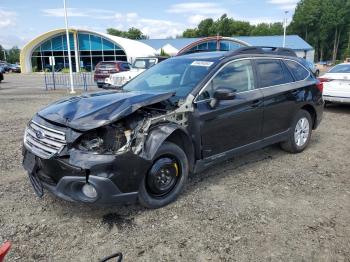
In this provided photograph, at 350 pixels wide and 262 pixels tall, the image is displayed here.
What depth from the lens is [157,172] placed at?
3.68 meters

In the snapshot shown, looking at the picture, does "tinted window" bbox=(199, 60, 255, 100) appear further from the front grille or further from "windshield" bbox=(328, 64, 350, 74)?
"windshield" bbox=(328, 64, 350, 74)

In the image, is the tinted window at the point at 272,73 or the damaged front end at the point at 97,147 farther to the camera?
the tinted window at the point at 272,73

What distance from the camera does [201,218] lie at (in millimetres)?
3676

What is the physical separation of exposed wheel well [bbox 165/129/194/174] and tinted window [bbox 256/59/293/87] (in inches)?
68.3

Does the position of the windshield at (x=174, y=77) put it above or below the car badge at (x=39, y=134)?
above

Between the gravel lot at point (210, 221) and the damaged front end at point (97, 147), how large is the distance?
1.33ft

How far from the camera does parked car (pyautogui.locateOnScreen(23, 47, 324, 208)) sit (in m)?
3.31

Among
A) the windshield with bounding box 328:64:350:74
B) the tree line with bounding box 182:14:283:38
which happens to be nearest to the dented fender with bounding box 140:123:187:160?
the windshield with bounding box 328:64:350:74

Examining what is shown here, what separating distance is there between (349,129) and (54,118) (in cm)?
702

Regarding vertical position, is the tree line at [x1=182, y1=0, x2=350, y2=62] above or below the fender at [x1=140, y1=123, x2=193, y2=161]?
above

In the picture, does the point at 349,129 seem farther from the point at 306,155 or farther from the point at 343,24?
the point at 343,24

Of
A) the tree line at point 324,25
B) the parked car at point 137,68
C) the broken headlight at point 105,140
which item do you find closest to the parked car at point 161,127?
the broken headlight at point 105,140

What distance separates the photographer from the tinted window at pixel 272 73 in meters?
5.06

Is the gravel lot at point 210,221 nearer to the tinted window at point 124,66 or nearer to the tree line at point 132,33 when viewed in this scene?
the tinted window at point 124,66
